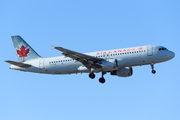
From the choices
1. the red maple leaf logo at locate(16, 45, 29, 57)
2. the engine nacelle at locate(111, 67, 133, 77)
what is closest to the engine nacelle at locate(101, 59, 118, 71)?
the engine nacelle at locate(111, 67, 133, 77)

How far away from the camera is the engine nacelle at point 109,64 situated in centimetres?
4394

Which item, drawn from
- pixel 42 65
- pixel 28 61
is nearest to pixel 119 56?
pixel 42 65

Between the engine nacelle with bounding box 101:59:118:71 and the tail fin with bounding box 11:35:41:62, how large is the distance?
1244cm

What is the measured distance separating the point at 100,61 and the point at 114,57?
2.15 meters

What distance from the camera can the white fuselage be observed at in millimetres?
44219

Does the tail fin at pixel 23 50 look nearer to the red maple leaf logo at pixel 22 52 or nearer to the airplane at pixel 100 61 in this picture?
the red maple leaf logo at pixel 22 52

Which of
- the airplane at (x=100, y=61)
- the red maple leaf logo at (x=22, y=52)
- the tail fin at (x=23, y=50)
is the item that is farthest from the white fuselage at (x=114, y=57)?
the red maple leaf logo at (x=22, y=52)

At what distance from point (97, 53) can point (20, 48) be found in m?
14.5

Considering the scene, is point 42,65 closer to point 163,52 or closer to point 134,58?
point 134,58

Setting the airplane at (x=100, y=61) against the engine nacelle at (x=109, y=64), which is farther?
the airplane at (x=100, y=61)

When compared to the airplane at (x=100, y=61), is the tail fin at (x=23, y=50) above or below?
above

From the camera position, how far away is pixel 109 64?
145ft

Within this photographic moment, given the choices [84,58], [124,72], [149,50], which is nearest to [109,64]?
[84,58]

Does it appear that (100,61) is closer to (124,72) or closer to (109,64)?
(109,64)
